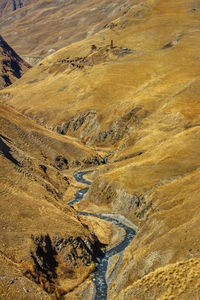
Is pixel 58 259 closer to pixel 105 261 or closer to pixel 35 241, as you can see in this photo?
pixel 35 241

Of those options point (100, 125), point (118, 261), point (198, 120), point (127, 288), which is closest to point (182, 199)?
point (118, 261)

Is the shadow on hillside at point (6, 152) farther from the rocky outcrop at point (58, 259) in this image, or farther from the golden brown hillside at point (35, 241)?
the rocky outcrop at point (58, 259)

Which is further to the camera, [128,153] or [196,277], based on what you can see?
[128,153]

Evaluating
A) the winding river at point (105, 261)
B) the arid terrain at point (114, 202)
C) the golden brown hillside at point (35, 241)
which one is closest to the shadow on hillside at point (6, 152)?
the golden brown hillside at point (35, 241)

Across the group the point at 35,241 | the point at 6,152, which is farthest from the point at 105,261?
the point at 6,152

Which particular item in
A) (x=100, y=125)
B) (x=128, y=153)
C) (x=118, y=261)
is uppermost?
(x=118, y=261)

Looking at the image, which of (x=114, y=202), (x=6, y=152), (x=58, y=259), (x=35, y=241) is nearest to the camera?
(x=35, y=241)

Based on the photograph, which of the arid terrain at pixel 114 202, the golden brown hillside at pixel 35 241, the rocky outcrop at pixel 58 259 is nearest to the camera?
the arid terrain at pixel 114 202

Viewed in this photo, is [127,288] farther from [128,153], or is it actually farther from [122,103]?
[122,103]

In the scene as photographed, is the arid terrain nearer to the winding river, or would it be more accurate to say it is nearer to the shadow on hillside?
the shadow on hillside

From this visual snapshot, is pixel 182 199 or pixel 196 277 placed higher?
pixel 196 277

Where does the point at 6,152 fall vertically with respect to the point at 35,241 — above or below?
below
